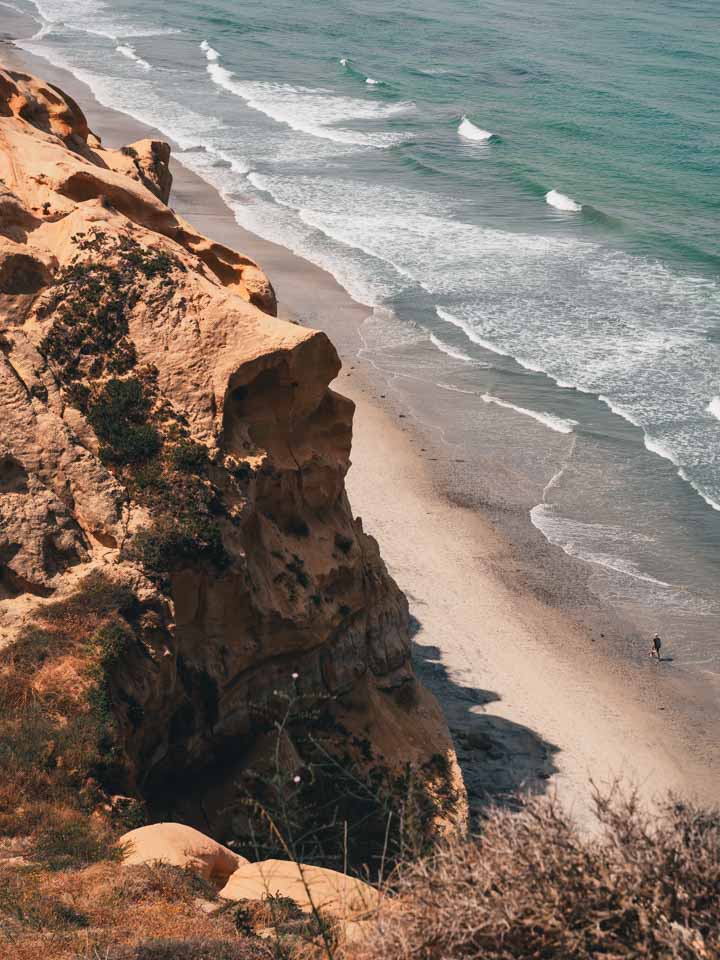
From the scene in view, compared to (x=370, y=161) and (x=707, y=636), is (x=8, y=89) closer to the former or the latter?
(x=707, y=636)

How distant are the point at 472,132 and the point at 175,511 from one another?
59.8 meters

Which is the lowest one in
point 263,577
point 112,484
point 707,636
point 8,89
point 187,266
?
point 707,636

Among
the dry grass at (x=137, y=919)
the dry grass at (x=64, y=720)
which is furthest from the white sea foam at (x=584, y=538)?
the dry grass at (x=137, y=919)

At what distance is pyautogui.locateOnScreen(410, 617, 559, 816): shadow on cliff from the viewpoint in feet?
70.0

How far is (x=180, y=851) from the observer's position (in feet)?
39.9

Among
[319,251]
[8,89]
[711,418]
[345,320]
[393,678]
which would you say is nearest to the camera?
[393,678]

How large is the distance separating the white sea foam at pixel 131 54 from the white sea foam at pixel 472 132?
2900 centimetres

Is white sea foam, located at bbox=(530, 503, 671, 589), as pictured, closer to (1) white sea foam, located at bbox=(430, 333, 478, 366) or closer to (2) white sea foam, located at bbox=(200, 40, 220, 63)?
(1) white sea foam, located at bbox=(430, 333, 478, 366)

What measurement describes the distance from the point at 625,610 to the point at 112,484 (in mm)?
15875

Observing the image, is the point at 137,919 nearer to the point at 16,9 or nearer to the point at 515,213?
the point at 515,213

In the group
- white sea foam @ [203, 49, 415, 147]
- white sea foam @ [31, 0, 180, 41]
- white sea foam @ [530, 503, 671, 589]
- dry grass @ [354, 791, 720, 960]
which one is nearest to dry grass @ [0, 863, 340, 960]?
dry grass @ [354, 791, 720, 960]

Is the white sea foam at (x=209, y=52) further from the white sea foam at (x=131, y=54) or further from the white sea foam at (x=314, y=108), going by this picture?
the white sea foam at (x=131, y=54)

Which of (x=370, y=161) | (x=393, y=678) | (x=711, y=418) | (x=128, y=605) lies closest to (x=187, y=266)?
(x=128, y=605)

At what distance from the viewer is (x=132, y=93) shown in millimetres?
77625
